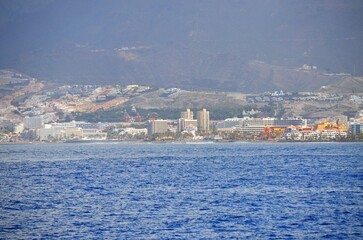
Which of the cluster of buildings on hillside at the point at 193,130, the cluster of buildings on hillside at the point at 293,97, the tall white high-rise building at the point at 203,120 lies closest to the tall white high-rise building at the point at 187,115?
the cluster of buildings on hillside at the point at 193,130

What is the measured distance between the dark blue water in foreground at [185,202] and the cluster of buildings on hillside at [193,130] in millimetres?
49630

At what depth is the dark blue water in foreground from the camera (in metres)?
27.5

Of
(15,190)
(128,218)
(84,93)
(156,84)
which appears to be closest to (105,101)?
(84,93)

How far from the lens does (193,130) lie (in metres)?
116

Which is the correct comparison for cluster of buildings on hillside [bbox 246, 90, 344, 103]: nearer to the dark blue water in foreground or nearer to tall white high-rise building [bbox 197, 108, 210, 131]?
tall white high-rise building [bbox 197, 108, 210, 131]

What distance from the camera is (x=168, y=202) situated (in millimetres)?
33375

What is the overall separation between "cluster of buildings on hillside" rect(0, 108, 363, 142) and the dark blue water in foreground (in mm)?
49630

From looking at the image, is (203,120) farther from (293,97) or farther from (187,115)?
(293,97)

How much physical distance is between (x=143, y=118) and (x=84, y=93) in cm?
2187

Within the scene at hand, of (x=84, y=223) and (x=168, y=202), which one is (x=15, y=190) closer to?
(x=168, y=202)

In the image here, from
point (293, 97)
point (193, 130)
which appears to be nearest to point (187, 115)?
point (193, 130)

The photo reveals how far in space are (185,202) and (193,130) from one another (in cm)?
8246

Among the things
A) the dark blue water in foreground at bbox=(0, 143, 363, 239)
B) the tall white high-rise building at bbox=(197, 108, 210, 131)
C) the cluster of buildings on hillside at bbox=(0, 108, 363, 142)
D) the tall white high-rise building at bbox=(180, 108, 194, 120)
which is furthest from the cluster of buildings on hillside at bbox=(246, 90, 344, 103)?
the dark blue water in foreground at bbox=(0, 143, 363, 239)

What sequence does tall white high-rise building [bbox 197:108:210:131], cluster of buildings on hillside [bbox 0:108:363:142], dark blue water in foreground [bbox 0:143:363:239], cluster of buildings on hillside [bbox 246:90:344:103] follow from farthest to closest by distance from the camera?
cluster of buildings on hillside [bbox 246:90:344:103] < tall white high-rise building [bbox 197:108:210:131] < cluster of buildings on hillside [bbox 0:108:363:142] < dark blue water in foreground [bbox 0:143:363:239]
